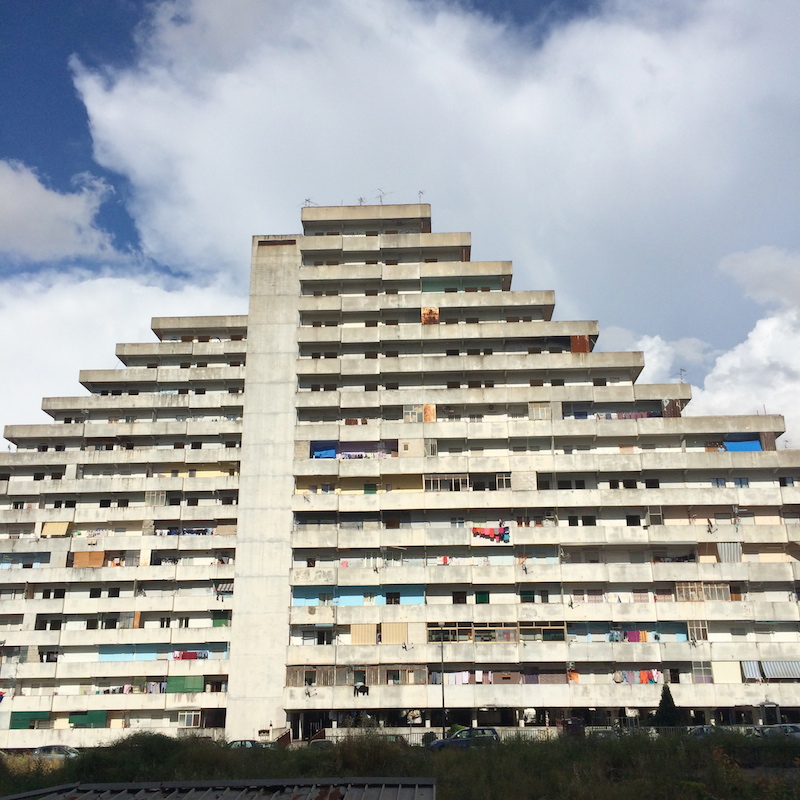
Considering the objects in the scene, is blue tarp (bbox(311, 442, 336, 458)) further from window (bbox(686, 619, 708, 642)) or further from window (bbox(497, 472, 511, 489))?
window (bbox(686, 619, 708, 642))

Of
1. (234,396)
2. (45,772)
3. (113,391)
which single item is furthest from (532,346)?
(45,772)

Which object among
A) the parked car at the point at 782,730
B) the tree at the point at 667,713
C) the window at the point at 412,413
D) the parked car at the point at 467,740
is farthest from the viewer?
the window at the point at 412,413

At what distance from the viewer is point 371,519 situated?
54781 mm

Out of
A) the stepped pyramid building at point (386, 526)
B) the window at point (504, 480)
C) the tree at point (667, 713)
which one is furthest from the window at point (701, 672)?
the window at point (504, 480)

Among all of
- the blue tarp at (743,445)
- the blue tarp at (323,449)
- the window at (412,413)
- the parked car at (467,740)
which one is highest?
the window at (412,413)

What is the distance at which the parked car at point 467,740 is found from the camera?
35.6m

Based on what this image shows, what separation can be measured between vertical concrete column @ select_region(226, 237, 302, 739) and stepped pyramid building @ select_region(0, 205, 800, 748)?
0.51ft

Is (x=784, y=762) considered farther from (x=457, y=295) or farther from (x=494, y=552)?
(x=457, y=295)

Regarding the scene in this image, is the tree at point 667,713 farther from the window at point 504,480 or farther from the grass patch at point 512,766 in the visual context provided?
the window at point 504,480

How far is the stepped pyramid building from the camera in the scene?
5053cm

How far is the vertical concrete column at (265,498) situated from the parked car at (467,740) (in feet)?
49.6

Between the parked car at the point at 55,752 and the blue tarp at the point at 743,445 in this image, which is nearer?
the parked car at the point at 55,752

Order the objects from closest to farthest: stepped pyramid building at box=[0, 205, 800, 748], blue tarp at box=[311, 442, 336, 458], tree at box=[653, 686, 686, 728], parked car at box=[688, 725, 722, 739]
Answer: parked car at box=[688, 725, 722, 739] < tree at box=[653, 686, 686, 728] < stepped pyramid building at box=[0, 205, 800, 748] < blue tarp at box=[311, 442, 336, 458]

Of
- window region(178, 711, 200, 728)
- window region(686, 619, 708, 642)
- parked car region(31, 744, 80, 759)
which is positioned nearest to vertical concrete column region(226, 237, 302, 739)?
window region(178, 711, 200, 728)
